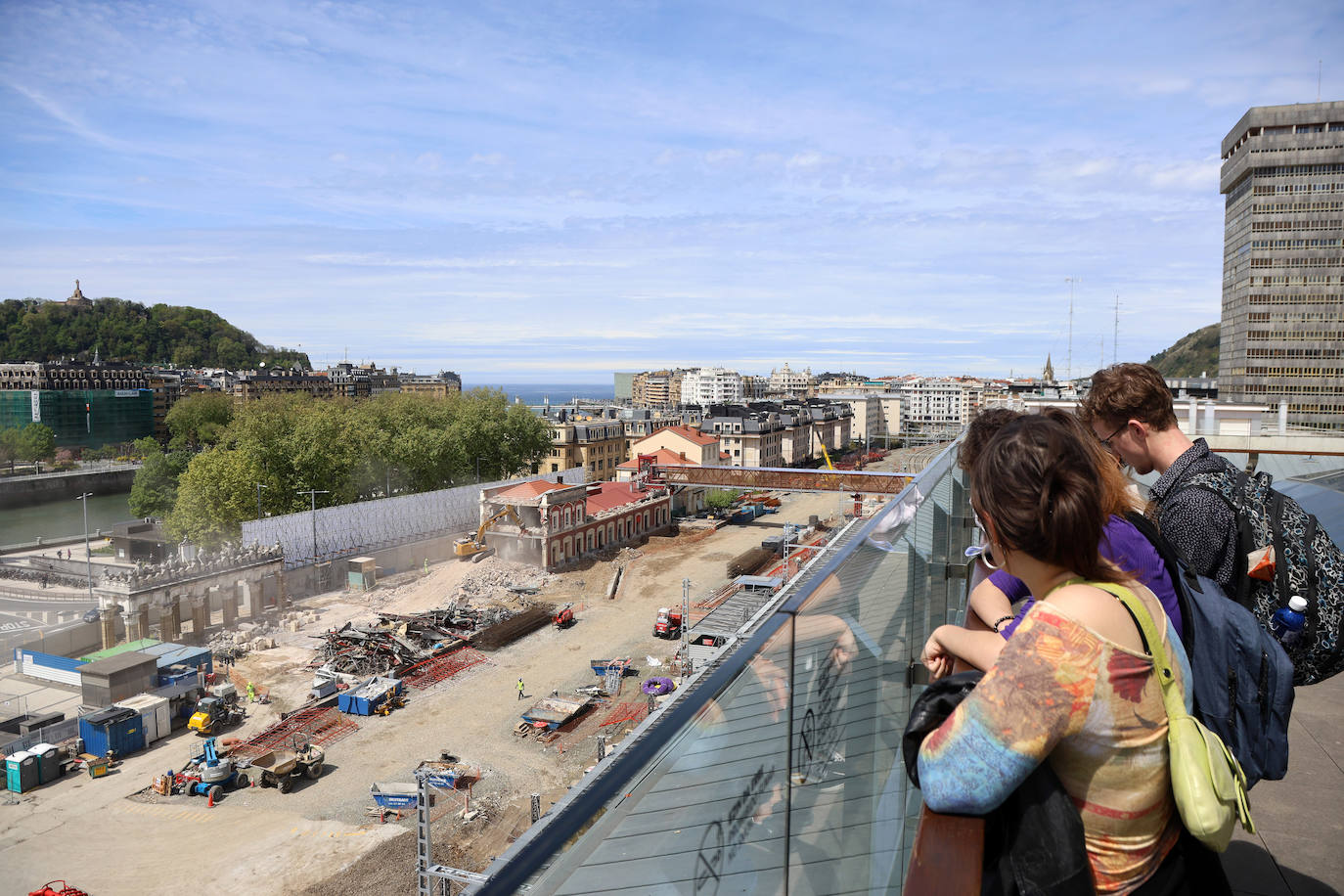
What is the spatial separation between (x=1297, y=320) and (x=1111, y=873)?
55.9 metres

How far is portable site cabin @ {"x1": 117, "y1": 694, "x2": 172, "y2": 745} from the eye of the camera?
15.6 m

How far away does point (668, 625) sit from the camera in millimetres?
21906

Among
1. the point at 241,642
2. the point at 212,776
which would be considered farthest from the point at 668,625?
the point at 212,776

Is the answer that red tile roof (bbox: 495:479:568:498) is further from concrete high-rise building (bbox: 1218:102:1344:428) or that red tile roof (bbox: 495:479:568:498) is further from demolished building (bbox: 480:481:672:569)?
concrete high-rise building (bbox: 1218:102:1344:428)

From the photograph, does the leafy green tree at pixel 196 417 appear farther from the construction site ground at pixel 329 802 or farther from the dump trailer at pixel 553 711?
the dump trailer at pixel 553 711

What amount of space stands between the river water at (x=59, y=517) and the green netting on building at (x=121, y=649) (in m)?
22.4

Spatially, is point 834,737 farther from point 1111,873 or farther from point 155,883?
point 155,883

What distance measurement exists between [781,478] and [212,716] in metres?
21.3

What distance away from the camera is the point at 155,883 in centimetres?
1125

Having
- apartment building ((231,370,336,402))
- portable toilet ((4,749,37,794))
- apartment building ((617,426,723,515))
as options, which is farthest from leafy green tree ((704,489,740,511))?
apartment building ((231,370,336,402))

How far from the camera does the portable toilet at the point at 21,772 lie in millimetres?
13773

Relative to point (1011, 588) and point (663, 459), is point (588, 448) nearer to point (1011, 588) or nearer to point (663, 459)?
point (663, 459)

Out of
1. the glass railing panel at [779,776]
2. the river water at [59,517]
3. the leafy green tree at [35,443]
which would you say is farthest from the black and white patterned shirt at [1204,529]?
the leafy green tree at [35,443]

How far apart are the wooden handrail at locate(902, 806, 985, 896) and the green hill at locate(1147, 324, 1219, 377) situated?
9865cm
